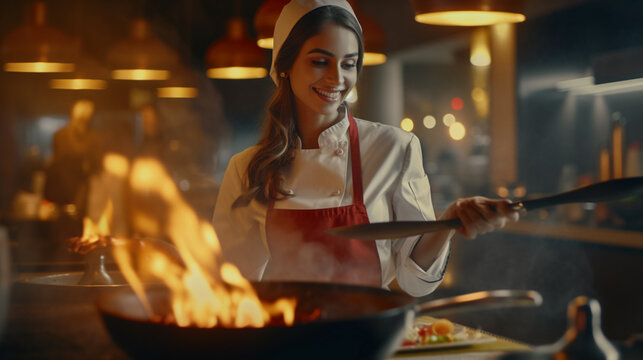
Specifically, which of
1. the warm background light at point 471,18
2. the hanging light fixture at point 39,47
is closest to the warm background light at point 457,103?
the hanging light fixture at point 39,47

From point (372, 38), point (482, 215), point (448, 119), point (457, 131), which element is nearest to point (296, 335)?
point (482, 215)

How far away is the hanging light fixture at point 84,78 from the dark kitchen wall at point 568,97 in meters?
3.05

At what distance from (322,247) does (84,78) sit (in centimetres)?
391

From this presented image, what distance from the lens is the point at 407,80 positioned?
31.6 ft

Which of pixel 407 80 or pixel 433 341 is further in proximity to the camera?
pixel 407 80

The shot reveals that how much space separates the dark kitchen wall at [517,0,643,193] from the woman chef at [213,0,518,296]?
2911 millimetres

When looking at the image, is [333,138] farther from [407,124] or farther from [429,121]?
[429,121]

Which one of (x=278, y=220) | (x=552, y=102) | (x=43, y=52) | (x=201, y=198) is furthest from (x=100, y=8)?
(x=278, y=220)

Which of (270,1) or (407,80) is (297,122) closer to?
(270,1)

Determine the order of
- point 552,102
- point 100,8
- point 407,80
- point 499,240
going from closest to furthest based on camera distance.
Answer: point 499,240
point 552,102
point 100,8
point 407,80

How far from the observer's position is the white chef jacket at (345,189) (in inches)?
68.3

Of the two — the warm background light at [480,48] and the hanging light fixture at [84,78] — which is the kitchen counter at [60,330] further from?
the warm background light at [480,48]

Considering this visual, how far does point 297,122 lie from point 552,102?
12.4ft

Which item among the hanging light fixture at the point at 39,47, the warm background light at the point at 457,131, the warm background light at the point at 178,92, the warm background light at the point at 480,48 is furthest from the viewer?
the warm background light at the point at 457,131
